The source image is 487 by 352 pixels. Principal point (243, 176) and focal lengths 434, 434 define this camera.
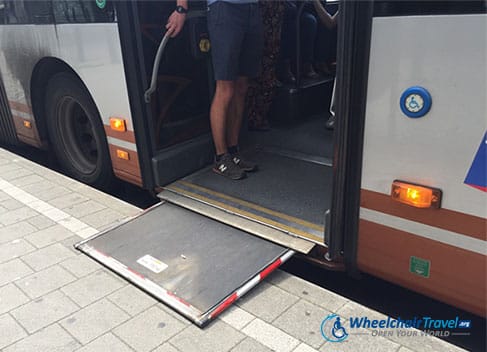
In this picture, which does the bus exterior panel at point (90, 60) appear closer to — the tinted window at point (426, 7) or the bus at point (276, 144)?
the bus at point (276, 144)

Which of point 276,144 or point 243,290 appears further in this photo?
point 276,144

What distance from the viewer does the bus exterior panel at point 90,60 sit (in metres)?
3.08

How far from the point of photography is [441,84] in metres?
1.69

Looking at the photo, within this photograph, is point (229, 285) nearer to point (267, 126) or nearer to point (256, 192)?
point (256, 192)

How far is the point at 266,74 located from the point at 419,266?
9.06 feet

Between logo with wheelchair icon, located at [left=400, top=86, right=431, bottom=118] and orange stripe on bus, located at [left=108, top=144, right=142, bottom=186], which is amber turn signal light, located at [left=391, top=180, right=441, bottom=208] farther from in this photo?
orange stripe on bus, located at [left=108, top=144, right=142, bottom=186]

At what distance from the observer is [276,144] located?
4.07 m

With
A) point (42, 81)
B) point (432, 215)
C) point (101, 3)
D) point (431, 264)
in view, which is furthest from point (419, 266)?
point (42, 81)

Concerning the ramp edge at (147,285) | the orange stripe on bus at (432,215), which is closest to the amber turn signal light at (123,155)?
the ramp edge at (147,285)

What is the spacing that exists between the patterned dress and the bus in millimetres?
168

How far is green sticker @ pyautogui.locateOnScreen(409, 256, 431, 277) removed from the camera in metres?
1.93

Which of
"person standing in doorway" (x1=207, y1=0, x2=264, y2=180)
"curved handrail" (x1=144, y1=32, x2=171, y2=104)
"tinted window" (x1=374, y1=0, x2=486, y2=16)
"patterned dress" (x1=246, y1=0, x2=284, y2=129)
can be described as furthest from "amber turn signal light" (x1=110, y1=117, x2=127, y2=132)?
"tinted window" (x1=374, y1=0, x2=486, y2=16)

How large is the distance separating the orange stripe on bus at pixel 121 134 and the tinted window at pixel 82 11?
79 cm

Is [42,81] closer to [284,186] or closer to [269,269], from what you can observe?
[284,186]
